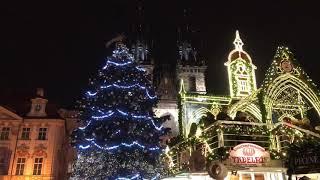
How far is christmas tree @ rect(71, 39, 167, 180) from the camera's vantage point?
22156 mm

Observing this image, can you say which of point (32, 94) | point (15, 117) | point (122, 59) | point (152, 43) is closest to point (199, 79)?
point (152, 43)

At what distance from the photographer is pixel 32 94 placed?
4334 cm

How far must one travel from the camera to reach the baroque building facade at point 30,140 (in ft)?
115

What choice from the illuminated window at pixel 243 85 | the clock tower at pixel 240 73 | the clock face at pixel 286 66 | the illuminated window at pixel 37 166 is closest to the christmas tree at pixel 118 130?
the clock tower at pixel 240 73

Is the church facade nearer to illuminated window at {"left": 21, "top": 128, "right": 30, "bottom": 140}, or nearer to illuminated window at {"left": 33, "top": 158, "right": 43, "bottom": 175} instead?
illuminated window at {"left": 33, "top": 158, "right": 43, "bottom": 175}

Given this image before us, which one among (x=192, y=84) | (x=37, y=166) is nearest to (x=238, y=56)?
(x=37, y=166)

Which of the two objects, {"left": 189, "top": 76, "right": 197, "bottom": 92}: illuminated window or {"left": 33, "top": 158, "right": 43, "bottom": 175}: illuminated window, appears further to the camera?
{"left": 189, "top": 76, "right": 197, "bottom": 92}: illuminated window

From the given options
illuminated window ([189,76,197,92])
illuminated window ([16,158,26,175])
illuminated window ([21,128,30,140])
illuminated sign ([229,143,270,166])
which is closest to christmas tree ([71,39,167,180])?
illuminated sign ([229,143,270,166])

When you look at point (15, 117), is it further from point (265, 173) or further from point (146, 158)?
point (265, 173)

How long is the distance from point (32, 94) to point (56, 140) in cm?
911

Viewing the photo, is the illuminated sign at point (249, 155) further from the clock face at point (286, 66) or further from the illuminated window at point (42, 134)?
the illuminated window at point (42, 134)

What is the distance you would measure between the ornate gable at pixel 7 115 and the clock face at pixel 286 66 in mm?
27429

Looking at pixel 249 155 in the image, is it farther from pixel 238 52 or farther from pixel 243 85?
pixel 238 52

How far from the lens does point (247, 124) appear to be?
1859 centimetres
